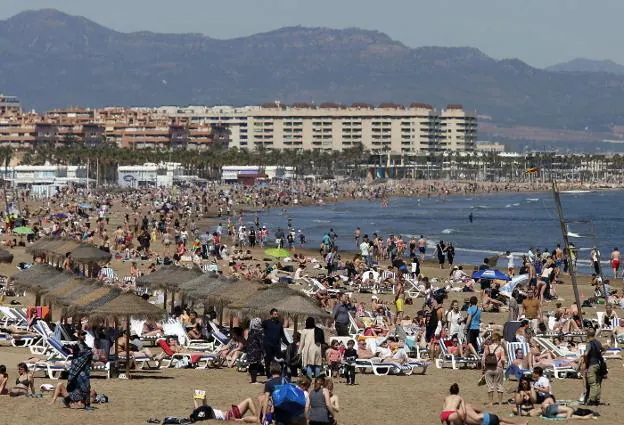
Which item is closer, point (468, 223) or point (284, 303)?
point (284, 303)

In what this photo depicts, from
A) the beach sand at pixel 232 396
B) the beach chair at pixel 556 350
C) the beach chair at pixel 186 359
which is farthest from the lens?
the beach chair at pixel 556 350

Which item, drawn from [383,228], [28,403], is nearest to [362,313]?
[28,403]

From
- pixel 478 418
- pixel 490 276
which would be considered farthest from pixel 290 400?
pixel 490 276

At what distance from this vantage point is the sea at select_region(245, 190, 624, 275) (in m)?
59.8

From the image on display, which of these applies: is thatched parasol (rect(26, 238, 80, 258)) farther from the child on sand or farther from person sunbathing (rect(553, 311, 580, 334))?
the child on sand

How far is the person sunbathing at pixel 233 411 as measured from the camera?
14.1 metres

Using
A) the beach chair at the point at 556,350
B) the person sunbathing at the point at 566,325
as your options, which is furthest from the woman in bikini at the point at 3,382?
the person sunbathing at the point at 566,325

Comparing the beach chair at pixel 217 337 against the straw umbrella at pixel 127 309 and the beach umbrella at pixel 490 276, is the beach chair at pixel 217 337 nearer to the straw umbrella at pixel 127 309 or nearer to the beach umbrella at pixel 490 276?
the straw umbrella at pixel 127 309

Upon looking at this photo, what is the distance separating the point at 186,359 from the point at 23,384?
3.65m

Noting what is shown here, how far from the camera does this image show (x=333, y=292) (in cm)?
2942

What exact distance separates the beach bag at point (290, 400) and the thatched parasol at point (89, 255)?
49.4 feet

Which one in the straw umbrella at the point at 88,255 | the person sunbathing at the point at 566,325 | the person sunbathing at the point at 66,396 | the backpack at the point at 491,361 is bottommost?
the person sunbathing at the point at 566,325

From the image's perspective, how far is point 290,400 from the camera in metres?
13.4

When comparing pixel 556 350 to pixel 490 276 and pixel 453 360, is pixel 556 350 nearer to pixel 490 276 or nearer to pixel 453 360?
pixel 453 360
